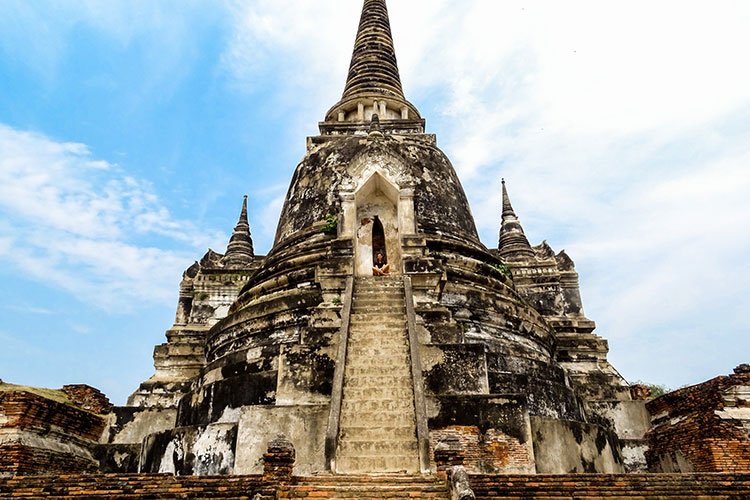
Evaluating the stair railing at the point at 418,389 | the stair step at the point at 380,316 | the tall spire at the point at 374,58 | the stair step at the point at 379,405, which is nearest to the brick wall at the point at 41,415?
the stair step at the point at 380,316

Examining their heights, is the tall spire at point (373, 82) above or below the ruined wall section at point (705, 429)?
above

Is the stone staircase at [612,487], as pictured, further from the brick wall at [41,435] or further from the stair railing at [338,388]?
the brick wall at [41,435]

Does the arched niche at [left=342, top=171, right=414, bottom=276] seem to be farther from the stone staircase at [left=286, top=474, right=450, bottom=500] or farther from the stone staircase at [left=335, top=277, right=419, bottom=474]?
the stone staircase at [left=286, top=474, right=450, bottom=500]

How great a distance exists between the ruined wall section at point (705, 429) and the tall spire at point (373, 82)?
362 inches

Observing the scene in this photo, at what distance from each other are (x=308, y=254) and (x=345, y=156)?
10.4ft

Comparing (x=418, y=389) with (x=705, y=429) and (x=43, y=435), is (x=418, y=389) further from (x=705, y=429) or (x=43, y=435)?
(x=43, y=435)

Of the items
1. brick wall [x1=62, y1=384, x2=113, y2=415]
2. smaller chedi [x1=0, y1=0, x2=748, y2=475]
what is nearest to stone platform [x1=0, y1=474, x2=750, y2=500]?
smaller chedi [x1=0, y1=0, x2=748, y2=475]

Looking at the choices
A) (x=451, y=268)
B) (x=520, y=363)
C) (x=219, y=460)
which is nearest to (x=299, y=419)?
(x=219, y=460)

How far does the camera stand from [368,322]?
29.2 feet

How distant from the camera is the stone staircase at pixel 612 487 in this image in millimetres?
5074

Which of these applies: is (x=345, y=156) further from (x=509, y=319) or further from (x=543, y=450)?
(x=543, y=450)

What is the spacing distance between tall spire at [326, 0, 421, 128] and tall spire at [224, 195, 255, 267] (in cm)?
558

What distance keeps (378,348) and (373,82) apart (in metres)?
10.9

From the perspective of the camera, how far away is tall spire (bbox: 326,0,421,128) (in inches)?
640
